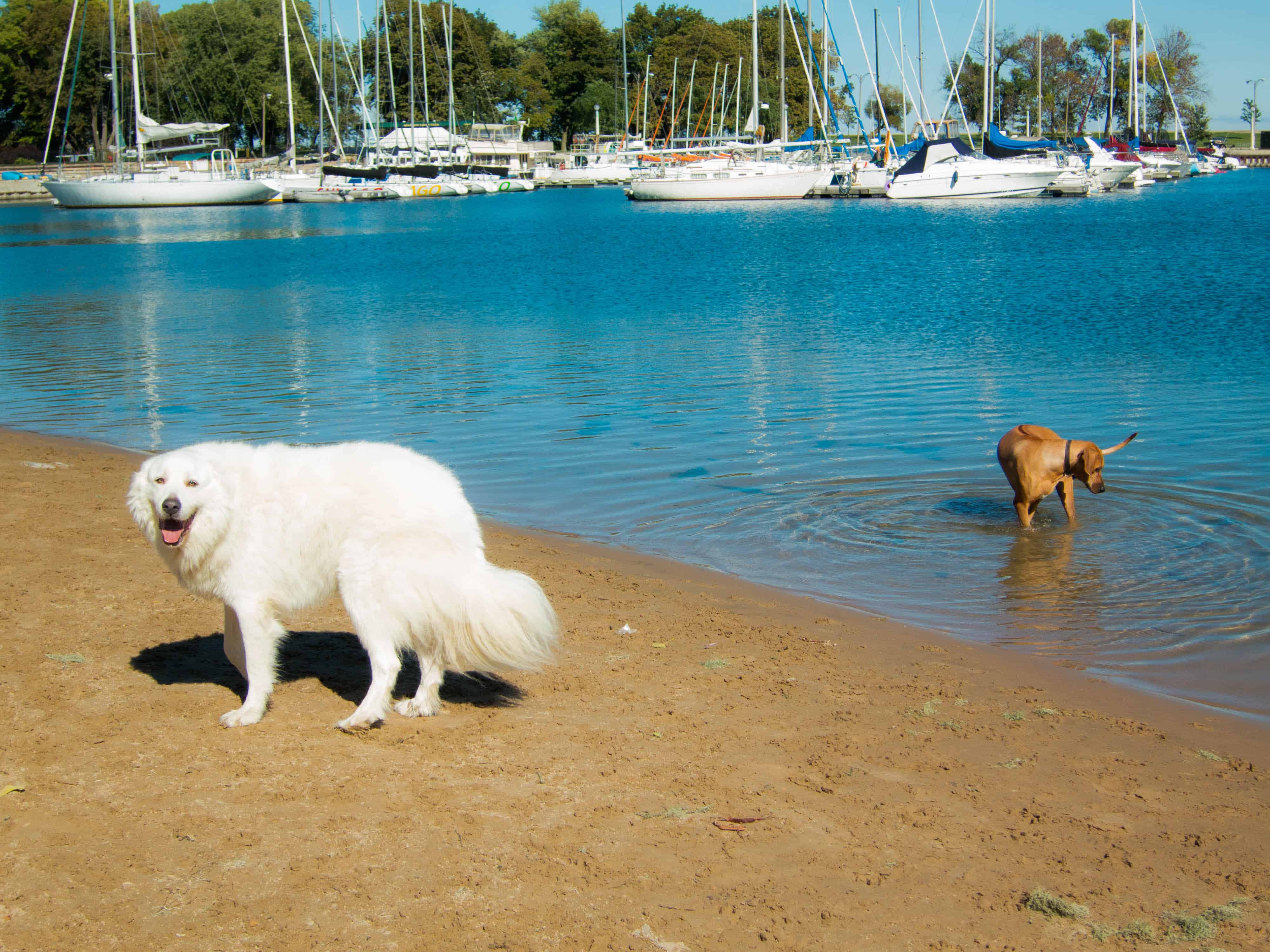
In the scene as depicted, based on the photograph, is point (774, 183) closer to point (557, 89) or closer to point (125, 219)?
point (125, 219)

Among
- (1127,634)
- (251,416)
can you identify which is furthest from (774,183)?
(1127,634)

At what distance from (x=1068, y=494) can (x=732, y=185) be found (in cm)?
7004

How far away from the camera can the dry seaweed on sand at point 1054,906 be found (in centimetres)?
388

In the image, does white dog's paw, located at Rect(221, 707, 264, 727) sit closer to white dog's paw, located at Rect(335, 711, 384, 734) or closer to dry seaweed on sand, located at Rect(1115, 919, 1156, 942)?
white dog's paw, located at Rect(335, 711, 384, 734)

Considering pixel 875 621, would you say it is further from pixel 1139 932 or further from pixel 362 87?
pixel 362 87

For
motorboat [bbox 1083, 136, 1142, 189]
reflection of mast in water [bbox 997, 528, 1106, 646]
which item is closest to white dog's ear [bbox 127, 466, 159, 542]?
reflection of mast in water [bbox 997, 528, 1106, 646]

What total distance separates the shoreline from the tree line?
6904 centimetres

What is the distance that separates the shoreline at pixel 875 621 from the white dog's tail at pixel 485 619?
2888 millimetres

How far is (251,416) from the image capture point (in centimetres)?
1495

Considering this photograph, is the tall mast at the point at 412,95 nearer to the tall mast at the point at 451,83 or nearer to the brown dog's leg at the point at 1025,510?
the tall mast at the point at 451,83

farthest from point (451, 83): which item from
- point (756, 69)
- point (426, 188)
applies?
point (756, 69)

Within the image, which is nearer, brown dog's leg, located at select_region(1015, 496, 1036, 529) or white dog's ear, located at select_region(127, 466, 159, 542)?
white dog's ear, located at select_region(127, 466, 159, 542)

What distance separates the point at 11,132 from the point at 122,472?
123 m

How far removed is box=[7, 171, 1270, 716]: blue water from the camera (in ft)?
27.9
